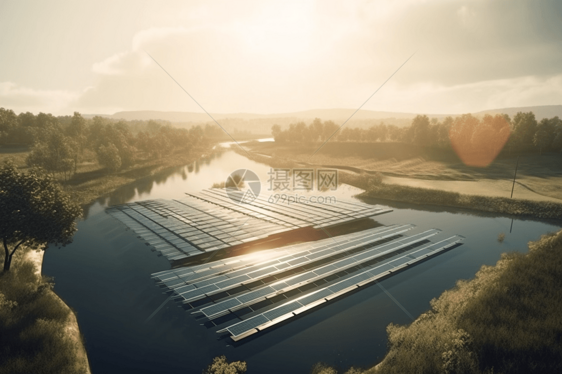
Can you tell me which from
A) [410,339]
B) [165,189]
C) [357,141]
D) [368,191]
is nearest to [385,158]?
[357,141]

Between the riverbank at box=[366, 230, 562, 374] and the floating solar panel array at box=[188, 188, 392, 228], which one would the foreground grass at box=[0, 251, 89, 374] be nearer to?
the riverbank at box=[366, 230, 562, 374]

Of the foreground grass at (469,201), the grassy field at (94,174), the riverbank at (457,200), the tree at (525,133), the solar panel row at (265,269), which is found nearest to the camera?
the solar panel row at (265,269)

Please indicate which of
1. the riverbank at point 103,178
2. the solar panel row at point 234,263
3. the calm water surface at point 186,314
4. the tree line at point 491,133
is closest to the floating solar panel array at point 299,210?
the solar panel row at point 234,263

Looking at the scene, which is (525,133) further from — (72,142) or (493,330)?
(72,142)

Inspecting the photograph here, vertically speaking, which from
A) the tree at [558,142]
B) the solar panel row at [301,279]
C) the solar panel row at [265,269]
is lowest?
the solar panel row at [301,279]

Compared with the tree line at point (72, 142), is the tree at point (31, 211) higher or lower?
lower

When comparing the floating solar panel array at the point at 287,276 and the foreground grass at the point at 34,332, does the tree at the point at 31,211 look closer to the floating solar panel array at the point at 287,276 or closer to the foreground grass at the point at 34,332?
the foreground grass at the point at 34,332
